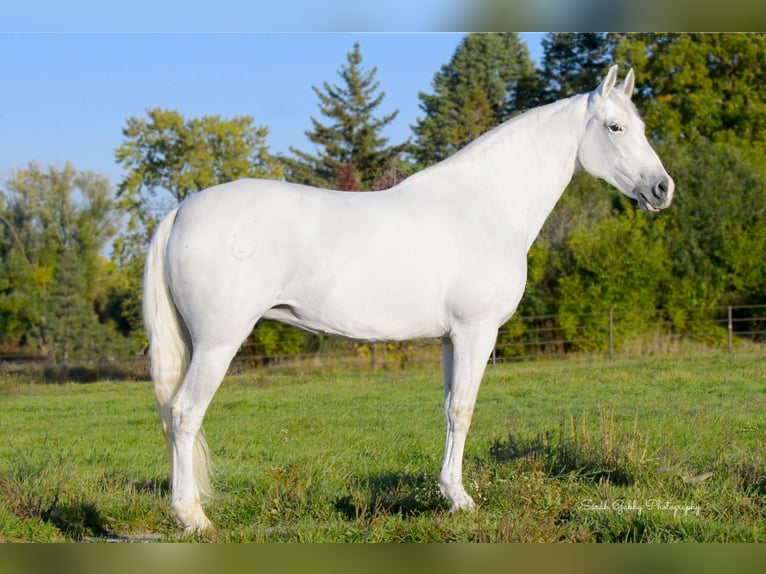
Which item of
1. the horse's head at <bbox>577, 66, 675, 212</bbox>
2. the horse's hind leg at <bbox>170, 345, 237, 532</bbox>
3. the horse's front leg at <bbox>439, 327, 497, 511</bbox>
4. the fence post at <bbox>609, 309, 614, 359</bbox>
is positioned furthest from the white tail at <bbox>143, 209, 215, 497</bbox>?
the fence post at <bbox>609, 309, 614, 359</bbox>

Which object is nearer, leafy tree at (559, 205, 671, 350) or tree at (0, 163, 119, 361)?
leafy tree at (559, 205, 671, 350)

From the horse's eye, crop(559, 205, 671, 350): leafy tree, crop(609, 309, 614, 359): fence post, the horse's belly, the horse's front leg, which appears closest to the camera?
the horse's belly

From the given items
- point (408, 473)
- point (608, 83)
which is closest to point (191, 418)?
point (408, 473)

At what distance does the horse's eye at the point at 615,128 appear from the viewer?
5359 mm

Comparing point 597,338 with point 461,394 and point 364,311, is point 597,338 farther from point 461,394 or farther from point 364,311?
point 364,311

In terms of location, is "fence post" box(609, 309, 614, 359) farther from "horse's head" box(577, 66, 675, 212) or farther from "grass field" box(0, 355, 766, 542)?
"horse's head" box(577, 66, 675, 212)

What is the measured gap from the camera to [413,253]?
5000mm

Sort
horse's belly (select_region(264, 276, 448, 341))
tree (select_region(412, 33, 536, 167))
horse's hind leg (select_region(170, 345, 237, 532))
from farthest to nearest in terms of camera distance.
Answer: tree (select_region(412, 33, 536, 167))
horse's belly (select_region(264, 276, 448, 341))
horse's hind leg (select_region(170, 345, 237, 532))

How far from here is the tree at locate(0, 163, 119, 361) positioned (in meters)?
24.5

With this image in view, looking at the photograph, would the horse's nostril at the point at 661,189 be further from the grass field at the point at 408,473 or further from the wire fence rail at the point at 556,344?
the wire fence rail at the point at 556,344

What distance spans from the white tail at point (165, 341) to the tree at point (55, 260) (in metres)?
20.3

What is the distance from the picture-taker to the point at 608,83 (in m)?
5.29

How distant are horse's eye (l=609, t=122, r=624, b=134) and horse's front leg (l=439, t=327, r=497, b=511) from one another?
4.87 ft

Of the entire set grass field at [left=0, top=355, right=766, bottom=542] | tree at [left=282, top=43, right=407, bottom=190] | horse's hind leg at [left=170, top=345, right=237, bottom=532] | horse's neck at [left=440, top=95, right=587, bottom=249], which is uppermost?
tree at [left=282, top=43, right=407, bottom=190]
